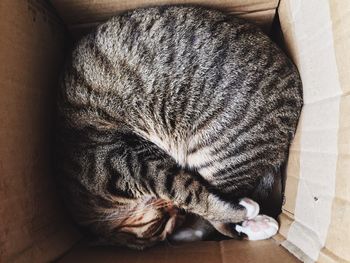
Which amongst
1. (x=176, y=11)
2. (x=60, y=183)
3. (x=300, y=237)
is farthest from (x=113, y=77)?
(x=300, y=237)

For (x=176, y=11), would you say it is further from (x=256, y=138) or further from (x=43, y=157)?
(x=43, y=157)

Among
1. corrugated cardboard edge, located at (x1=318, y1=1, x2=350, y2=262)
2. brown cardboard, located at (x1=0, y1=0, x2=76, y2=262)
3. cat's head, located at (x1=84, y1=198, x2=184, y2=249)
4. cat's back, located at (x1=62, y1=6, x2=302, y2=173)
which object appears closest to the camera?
corrugated cardboard edge, located at (x1=318, y1=1, x2=350, y2=262)

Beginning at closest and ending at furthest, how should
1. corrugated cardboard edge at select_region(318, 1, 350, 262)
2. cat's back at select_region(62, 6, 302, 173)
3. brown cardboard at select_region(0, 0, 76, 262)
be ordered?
corrugated cardboard edge at select_region(318, 1, 350, 262) < brown cardboard at select_region(0, 0, 76, 262) < cat's back at select_region(62, 6, 302, 173)

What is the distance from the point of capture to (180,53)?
121cm

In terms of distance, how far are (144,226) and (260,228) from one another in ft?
1.32

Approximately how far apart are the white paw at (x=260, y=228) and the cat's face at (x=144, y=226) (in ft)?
0.92

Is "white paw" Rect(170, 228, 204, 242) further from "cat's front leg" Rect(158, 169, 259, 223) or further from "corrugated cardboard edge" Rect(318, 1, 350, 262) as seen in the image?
"corrugated cardboard edge" Rect(318, 1, 350, 262)

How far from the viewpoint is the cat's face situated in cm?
133

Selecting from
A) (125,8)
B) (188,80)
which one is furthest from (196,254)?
(125,8)

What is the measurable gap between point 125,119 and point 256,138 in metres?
0.43

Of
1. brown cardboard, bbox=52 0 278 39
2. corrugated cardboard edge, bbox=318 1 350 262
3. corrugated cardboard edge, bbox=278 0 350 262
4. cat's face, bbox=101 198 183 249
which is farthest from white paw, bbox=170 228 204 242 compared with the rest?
brown cardboard, bbox=52 0 278 39

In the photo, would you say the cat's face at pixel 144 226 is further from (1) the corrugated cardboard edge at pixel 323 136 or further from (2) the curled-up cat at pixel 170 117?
(1) the corrugated cardboard edge at pixel 323 136

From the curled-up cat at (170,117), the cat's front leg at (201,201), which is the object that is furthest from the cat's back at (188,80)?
the cat's front leg at (201,201)

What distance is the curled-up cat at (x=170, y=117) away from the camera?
120cm
